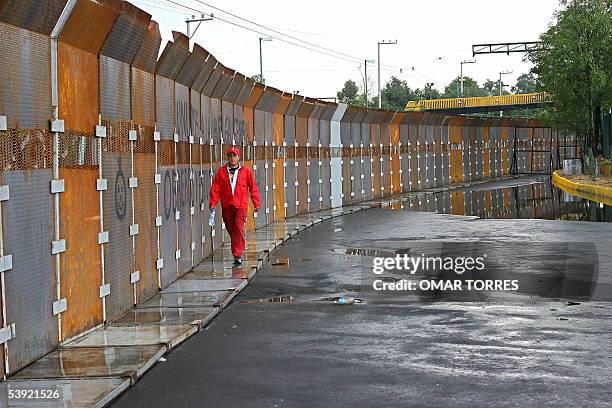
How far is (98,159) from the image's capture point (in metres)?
10.3

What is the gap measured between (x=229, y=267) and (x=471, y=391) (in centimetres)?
845

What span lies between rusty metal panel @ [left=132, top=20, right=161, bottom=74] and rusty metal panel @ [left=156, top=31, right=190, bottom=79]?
392 mm

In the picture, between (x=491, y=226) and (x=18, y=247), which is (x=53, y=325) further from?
(x=491, y=226)

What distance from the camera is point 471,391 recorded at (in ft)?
24.0

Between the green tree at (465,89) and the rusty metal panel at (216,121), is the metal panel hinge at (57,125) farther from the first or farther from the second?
the green tree at (465,89)

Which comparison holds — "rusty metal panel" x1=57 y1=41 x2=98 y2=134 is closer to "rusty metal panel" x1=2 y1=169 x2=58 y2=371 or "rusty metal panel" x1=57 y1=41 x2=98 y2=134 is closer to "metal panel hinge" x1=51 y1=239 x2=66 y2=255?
"rusty metal panel" x1=2 y1=169 x2=58 y2=371

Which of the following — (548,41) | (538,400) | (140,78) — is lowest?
(538,400)

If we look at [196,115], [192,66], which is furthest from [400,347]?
[196,115]

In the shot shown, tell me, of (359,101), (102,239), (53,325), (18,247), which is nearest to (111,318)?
(102,239)

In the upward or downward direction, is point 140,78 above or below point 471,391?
above

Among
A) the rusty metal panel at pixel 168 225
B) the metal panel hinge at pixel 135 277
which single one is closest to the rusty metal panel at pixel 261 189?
the rusty metal panel at pixel 168 225

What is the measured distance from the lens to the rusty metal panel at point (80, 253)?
9.25 metres

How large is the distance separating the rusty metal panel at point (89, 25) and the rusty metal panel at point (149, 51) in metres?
1.41

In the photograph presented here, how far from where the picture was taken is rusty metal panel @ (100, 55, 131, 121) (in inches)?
416
